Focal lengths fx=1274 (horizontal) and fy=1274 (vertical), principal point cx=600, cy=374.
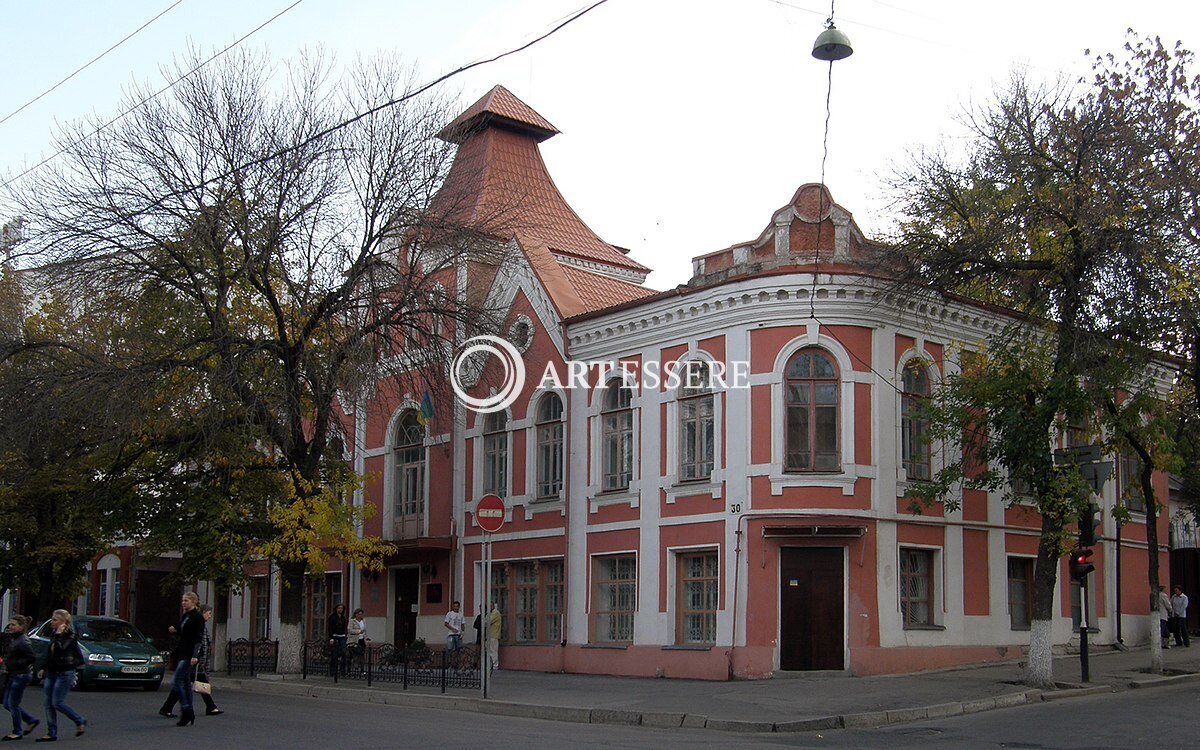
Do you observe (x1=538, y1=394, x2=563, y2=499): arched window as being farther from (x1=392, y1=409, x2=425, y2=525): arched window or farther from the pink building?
(x1=392, y1=409, x2=425, y2=525): arched window

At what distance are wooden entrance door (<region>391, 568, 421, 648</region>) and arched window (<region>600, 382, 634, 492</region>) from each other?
23.8ft

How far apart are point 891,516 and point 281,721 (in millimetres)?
12708

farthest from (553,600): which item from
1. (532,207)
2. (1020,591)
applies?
(532,207)

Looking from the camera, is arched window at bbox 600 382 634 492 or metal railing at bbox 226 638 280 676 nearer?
metal railing at bbox 226 638 280 676

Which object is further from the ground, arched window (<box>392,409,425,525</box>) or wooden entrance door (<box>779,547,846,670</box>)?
arched window (<box>392,409,425,525</box>)

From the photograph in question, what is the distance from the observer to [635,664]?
26.4 m

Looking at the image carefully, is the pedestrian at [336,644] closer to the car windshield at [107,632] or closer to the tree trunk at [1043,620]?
the car windshield at [107,632]

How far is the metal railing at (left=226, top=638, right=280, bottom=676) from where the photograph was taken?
27.6 metres

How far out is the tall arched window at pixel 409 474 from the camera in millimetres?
33656

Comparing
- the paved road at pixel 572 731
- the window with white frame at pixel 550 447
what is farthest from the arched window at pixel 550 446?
the paved road at pixel 572 731

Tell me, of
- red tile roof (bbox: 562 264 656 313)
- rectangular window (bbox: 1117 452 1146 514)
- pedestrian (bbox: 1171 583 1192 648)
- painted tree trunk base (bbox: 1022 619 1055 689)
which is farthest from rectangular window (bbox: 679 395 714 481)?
pedestrian (bbox: 1171 583 1192 648)

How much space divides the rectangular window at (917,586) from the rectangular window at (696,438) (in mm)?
4291

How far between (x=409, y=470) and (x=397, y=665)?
10492 mm

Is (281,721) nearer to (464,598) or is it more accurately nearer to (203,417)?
(203,417)
